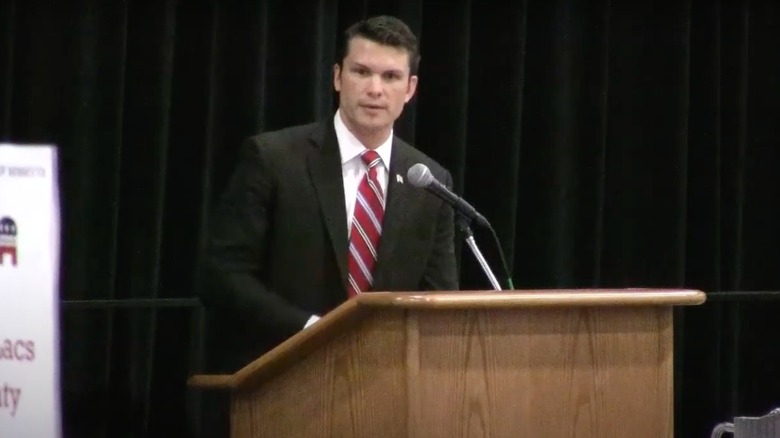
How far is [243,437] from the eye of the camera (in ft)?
7.22

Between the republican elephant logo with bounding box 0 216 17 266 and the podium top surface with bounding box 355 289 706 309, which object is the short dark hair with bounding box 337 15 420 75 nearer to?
the podium top surface with bounding box 355 289 706 309

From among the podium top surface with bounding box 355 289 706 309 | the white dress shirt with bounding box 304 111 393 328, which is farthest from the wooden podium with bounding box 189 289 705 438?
the white dress shirt with bounding box 304 111 393 328

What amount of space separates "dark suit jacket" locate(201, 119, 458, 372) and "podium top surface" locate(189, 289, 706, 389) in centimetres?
65

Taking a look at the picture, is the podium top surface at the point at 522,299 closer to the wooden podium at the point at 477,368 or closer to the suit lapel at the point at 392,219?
the wooden podium at the point at 477,368

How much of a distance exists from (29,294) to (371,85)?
4.49 feet

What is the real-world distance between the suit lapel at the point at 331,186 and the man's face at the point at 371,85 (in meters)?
0.07

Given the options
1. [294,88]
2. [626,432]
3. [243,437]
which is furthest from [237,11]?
[626,432]

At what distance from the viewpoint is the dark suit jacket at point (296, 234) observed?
2.81 meters

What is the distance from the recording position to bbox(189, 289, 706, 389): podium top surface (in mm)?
1963

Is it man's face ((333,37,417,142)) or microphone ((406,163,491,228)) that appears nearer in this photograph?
microphone ((406,163,491,228))

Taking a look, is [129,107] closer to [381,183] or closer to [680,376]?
[381,183]

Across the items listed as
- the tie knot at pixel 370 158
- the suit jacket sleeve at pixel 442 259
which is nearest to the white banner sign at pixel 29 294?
the tie knot at pixel 370 158

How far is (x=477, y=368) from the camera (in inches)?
79.9

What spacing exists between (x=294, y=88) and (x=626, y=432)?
1.79 metres
